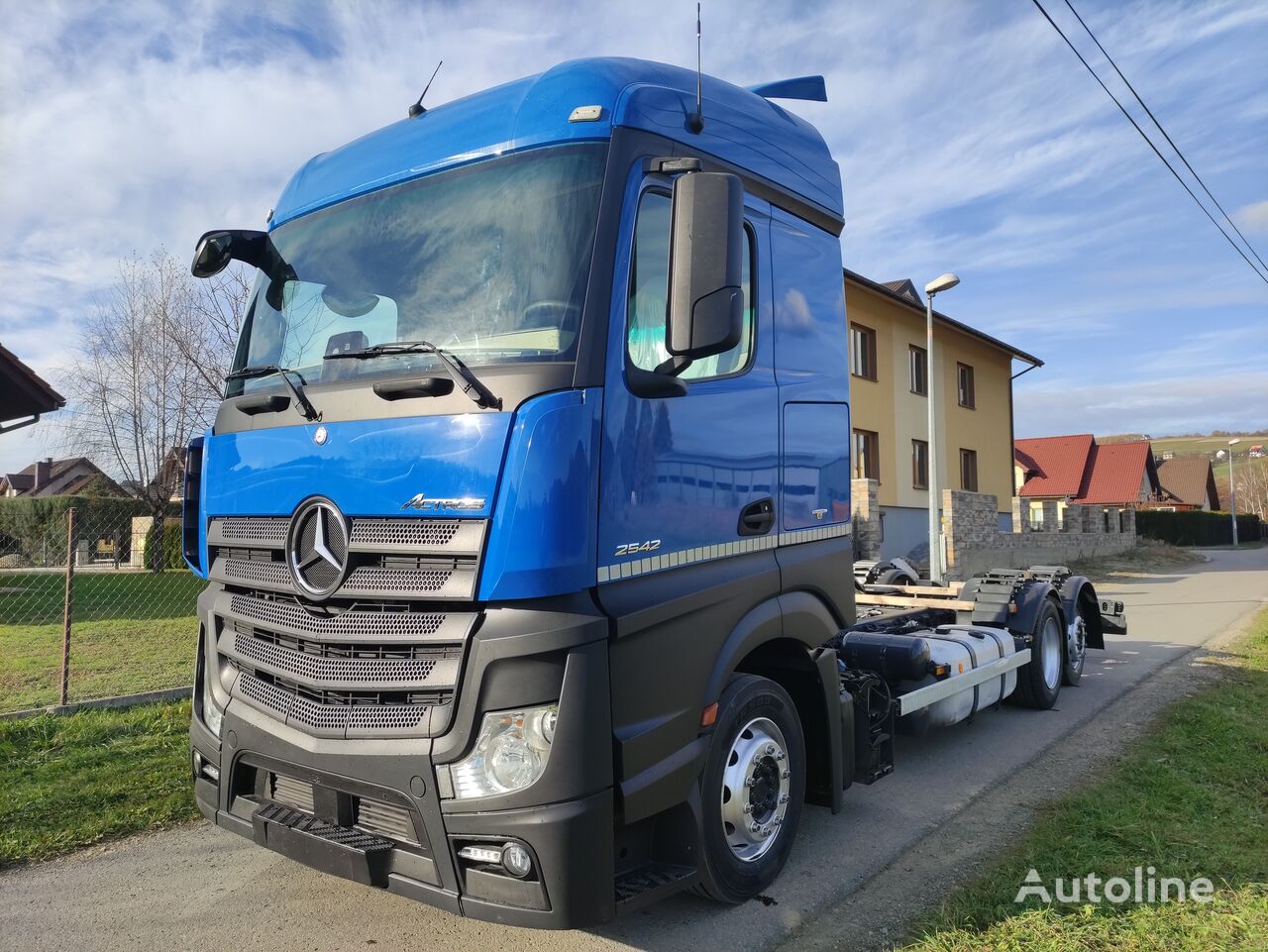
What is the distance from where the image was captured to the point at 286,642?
3344mm

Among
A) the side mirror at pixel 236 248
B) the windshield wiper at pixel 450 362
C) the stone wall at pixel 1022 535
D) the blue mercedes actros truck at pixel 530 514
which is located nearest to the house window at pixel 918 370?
the stone wall at pixel 1022 535

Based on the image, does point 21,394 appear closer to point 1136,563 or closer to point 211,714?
point 211,714

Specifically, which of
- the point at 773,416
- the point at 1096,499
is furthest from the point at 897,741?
the point at 1096,499

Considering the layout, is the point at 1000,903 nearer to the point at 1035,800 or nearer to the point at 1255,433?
the point at 1035,800

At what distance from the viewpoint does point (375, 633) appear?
3.02m

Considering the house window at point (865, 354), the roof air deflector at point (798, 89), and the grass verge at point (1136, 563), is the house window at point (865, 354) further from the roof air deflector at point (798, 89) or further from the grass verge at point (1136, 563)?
the roof air deflector at point (798, 89)

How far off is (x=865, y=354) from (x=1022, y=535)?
7846mm

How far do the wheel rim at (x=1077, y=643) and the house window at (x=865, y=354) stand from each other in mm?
15916

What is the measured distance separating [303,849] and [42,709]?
4.81 m

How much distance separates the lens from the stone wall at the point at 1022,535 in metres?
22.1

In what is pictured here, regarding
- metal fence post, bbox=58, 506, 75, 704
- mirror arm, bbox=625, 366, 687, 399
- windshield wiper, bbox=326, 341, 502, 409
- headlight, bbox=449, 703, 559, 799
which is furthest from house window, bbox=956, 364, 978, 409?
headlight, bbox=449, 703, 559, 799

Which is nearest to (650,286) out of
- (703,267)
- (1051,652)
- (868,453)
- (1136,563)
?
(703,267)

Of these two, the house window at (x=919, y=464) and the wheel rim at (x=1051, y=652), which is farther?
the house window at (x=919, y=464)

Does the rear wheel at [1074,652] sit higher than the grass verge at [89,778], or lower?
higher
